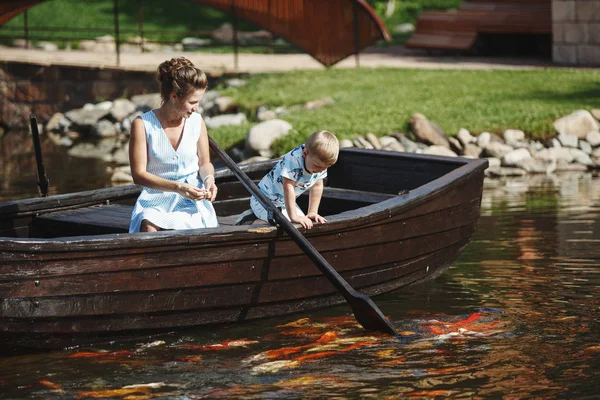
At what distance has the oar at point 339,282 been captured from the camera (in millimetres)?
7023

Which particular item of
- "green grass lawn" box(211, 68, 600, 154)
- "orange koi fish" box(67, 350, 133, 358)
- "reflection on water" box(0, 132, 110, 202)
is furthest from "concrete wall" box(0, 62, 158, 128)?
"orange koi fish" box(67, 350, 133, 358)

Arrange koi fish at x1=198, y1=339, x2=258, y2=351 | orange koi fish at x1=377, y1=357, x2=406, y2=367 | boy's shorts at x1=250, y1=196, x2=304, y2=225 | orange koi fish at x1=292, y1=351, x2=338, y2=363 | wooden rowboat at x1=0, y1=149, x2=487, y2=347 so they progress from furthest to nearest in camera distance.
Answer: boy's shorts at x1=250, y1=196, x2=304, y2=225 → koi fish at x1=198, y1=339, x2=258, y2=351 → orange koi fish at x1=292, y1=351, x2=338, y2=363 → orange koi fish at x1=377, y1=357, x2=406, y2=367 → wooden rowboat at x1=0, y1=149, x2=487, y2=347

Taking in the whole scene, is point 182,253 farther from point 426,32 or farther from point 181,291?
point 426,32

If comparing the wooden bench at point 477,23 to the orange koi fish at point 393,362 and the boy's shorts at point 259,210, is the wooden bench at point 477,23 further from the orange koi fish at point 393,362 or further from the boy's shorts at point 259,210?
the orange koi fish at point 393,362

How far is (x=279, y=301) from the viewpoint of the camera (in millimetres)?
7477

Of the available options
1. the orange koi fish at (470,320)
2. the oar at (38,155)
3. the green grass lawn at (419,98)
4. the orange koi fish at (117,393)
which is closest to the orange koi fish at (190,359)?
the orange koi fish at (117,393)

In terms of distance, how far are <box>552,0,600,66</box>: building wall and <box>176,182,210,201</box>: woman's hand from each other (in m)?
13.9

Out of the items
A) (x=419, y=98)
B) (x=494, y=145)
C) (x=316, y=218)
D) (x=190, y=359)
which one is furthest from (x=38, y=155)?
(x=419, y=98)

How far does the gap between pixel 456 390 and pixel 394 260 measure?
2.04m

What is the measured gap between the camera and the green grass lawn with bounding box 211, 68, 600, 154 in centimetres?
1473

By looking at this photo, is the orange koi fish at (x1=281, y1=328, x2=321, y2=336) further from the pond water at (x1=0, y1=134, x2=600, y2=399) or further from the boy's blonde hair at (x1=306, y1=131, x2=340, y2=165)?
the boy's blonde hair at (x1=306, y1=131, x2=340, y2=165)

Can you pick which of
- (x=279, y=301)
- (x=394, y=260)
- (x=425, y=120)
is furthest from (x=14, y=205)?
(x=425, y=120)

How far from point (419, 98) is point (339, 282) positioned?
9821 mm

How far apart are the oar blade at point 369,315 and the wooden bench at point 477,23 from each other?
1499 cm
